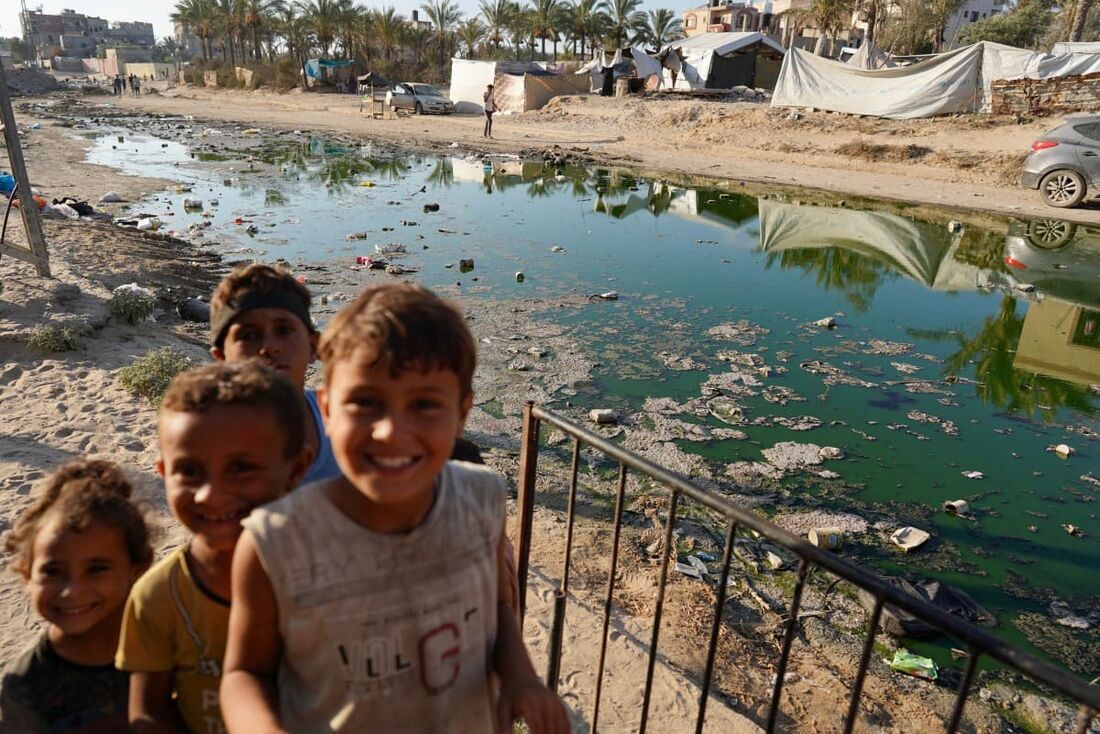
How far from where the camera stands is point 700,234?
12.2 metres

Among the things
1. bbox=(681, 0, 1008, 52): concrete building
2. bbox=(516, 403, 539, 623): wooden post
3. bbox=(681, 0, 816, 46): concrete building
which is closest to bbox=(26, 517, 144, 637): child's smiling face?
bbox=(516, 403, 539, 623): wooden post

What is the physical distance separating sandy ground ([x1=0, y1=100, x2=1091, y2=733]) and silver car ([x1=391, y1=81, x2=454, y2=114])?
2649 cm

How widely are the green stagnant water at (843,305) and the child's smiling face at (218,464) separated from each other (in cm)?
353

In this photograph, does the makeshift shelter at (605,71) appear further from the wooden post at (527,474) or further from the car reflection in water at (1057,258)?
the wooden post at (527,474)

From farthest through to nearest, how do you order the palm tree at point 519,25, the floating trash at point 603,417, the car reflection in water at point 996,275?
the palm tree at point 519,25 → the car reflection in water at point 996,275 → the floating trash at point 603,417

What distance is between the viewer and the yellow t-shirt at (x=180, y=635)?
1287 mm

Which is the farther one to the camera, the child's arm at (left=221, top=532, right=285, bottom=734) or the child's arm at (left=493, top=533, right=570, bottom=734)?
the child's arm at (left=493, top=533, right=570, bottom=734)

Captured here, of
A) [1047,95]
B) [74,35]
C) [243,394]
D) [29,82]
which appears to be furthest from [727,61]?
[74,35]

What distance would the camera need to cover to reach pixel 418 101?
108 feet

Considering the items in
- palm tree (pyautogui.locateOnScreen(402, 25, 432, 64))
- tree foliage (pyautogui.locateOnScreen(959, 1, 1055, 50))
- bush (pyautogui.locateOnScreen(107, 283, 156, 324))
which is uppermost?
tree foliage (pyautogui.locateOnScreen(959, 1, 1055, 50))

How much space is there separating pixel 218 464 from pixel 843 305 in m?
8.57

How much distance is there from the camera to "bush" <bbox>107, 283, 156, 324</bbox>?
6.59 metres

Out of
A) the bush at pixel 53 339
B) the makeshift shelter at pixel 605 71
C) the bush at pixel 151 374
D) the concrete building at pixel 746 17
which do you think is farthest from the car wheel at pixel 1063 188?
the concrete building at pixel 746 17

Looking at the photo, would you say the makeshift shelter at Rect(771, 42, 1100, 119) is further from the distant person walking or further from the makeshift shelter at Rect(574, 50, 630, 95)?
the makeshift shelter at Rect(574, 50, 630, 95)
